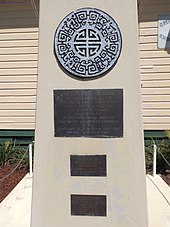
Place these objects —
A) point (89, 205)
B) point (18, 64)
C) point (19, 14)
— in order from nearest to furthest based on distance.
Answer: point (89, 205) < point (19, 14) < point (18, 64)

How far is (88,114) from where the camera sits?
3.74 meters

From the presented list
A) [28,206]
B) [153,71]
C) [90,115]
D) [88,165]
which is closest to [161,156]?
[153,71]

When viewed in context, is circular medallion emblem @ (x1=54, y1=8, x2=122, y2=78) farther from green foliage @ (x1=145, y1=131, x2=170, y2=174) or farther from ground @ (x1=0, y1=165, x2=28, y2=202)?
green foliage @ (x1=145, y1=131, x2=170, y2=174)

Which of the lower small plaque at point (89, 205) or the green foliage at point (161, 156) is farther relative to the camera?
the green foliage at point (161, 156)

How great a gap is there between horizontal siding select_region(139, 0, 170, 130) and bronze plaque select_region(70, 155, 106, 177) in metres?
4.14

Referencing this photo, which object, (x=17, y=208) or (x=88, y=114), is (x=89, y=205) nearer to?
(x=88, y=114)

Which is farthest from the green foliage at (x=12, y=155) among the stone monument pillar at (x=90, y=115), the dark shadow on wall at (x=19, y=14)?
the stone monument pillar at (x=90, y=115)

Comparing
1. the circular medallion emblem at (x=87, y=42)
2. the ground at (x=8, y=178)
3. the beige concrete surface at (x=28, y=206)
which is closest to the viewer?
the circular medallion emblem at (x=87, y=42)

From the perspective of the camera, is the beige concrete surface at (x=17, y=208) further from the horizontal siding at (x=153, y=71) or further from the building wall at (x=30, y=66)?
the horizontal siding at (x=153, y=71)

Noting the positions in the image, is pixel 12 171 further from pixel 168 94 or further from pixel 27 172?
pixel 168 94

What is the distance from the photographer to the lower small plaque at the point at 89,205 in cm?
378

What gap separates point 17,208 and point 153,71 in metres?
4.48

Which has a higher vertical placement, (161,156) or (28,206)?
(161,156)

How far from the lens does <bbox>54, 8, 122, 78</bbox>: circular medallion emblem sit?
364 centimetres
